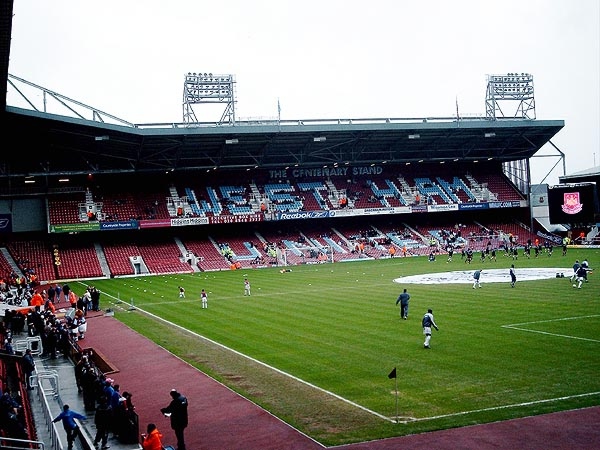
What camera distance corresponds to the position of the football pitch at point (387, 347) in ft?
53.7

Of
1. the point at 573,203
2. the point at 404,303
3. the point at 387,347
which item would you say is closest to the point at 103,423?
the point at 387,347

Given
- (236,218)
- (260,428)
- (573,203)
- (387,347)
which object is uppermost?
(236,218)

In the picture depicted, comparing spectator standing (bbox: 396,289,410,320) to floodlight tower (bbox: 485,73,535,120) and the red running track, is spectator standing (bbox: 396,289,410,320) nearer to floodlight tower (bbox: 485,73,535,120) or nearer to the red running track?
the red running track

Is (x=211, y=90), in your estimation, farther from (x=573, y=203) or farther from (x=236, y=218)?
(x=573, y=203)

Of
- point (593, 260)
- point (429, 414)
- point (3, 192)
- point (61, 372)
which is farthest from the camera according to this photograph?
point (3, 192)

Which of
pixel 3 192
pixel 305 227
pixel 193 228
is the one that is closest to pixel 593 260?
pixel 305 227

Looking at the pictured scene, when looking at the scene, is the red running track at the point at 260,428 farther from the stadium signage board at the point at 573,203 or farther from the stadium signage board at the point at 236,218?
the stadium signage board at the point at 573,203

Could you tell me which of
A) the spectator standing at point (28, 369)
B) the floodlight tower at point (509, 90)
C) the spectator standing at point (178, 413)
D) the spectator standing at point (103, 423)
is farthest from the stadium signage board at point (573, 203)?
the spectator standing at point (103, 423)

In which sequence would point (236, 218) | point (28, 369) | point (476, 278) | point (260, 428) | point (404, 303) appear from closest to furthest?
point (260, 428) → point (28, 369) → point (404, 303) → point (476, 278) → point (236, 218)

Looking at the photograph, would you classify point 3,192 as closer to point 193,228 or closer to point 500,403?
point 193,228

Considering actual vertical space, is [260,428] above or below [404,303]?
below

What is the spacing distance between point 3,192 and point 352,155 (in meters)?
39.0

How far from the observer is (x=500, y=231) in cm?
8344

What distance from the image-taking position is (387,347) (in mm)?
23797
